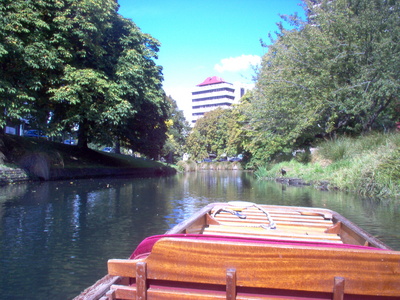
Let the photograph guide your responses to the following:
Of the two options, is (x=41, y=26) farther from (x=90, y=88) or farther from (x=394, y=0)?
(x=394, y=0)

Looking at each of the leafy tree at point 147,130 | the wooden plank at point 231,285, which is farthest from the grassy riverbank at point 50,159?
the wooden plank at point 231,285

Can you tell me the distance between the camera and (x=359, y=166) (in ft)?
43.9

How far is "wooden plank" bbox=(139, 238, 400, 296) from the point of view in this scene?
80.7 inches

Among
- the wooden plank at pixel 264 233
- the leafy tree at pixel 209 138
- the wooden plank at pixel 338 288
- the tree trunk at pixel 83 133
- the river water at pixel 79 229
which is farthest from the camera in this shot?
the leafy tree at pixel 209 138

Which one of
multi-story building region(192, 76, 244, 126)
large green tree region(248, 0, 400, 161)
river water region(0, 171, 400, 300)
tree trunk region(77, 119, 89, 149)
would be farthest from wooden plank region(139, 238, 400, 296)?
multi-story building region(192, 76, 244, 126)

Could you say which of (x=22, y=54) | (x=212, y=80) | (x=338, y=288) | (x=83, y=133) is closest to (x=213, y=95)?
(x=212, y=80)

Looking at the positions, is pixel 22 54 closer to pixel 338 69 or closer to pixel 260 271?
pixel 338 69

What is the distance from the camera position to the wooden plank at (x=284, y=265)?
2.05 m

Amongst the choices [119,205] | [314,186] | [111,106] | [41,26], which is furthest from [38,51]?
[314,186]

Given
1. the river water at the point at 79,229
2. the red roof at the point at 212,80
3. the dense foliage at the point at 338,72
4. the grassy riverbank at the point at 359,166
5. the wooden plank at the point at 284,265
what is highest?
the red roof at the point at 212,80

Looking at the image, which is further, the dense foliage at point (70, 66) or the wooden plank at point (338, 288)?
the dense foliage at point (70, 66)

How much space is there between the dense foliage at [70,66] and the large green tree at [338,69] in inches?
335

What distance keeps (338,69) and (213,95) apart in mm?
Answer: 94568

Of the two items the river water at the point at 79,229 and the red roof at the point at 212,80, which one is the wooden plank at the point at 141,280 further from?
the red roof at the point at 212,80
